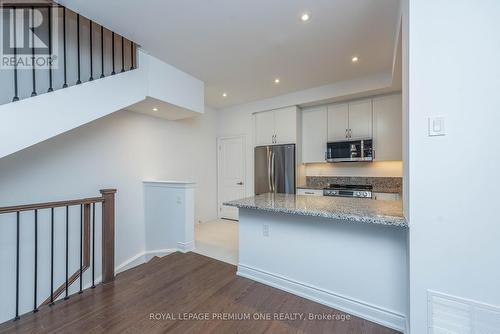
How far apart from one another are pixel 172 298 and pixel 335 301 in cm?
153

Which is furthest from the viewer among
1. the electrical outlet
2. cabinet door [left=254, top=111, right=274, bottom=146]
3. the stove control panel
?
cabinet door [left=254, top=111, right=274, bottom=146]

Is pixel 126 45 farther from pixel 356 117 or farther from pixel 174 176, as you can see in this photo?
Answer: pixel 356 117

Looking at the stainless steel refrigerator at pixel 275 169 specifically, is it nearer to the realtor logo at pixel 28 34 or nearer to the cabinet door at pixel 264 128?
the cabinet door at pixel 264 128

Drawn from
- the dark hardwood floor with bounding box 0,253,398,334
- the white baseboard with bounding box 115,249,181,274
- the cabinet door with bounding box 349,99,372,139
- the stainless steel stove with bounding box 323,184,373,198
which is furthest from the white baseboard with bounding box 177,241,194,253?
the cabinet door with bounding box 349,99,372,139

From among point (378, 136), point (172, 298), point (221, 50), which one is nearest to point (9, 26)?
point (221, 50)

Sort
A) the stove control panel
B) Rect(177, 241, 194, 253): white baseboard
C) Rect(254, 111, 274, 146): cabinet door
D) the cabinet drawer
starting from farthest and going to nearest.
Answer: Rect(254, 111, 274, 146): cabinet door → the cabinet drawer → the stove control panel → Rect(177, 241, 194, 253): white baseboard

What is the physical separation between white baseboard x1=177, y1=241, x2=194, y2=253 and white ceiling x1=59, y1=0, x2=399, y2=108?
2677mm

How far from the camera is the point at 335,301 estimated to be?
193cm

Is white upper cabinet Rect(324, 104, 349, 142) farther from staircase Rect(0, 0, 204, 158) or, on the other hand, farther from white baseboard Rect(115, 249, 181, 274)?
white baseboard Rect(115, 249, 181, 274)

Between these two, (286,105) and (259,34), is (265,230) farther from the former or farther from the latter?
(286,105)

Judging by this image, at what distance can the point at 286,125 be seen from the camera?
4.45 m

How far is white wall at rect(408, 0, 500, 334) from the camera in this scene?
1231 millimetres

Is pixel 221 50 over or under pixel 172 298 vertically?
over

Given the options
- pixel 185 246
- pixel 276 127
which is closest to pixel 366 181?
pixel 276 127
